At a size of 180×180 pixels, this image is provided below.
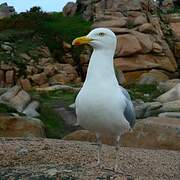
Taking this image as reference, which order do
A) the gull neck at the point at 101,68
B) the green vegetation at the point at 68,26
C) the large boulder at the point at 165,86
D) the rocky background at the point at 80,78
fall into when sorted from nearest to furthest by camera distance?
the gull neck at the point at 101,68 < the rocky background at the point at 80,78 < the large boulder at the point at 165,86 < the green vegetation at the point at 68,26

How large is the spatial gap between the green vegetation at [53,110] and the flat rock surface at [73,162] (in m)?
5.31

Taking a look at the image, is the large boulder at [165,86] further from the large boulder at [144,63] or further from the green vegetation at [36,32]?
the green vegetation at [36,32]

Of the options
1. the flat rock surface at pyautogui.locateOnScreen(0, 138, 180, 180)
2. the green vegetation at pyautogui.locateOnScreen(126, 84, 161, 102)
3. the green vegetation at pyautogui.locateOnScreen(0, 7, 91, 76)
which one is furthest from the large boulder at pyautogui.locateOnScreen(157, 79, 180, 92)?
the flat rock surface at pyautogui.locateOnScreen(0, 138, 180, 180)

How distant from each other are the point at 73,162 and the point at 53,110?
1071 cm

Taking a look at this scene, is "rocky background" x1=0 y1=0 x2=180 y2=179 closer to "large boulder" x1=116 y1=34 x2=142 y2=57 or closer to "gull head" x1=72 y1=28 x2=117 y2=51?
"large boulder" x1=116 y1=34 x2=142 y2=57

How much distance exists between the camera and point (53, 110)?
1845 centimetres

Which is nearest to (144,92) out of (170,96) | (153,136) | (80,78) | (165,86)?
(165,86)

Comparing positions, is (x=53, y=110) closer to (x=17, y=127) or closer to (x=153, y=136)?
(x=17, y=127)

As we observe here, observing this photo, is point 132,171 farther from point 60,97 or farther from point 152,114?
point 60,97

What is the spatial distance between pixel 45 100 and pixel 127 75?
7113 millimetres

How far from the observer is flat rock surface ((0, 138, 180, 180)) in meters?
6.19

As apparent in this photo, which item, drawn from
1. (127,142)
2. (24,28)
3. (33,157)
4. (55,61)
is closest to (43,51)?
(55,61)

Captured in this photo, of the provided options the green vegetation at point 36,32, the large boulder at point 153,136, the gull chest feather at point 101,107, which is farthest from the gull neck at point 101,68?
the green vegetation at point 36,32

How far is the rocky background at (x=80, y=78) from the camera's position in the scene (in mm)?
8844
